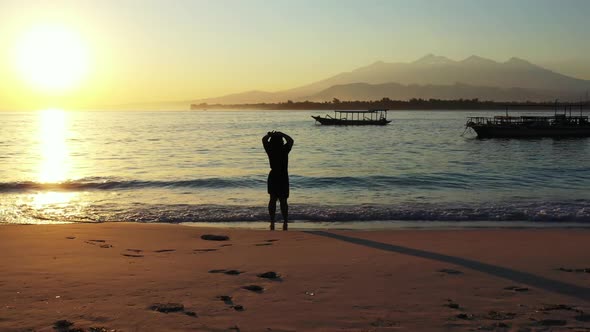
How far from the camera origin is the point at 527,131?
2218 inches

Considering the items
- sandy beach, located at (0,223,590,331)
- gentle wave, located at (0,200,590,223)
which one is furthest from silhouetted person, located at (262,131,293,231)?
gentle wave, located at (0,200,590,223)

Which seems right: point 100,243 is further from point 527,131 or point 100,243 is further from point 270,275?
point 527,131

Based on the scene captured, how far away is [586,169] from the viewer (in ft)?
91.5

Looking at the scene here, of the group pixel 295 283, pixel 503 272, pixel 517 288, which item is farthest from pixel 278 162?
pixel 517 288

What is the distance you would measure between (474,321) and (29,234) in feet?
26.9

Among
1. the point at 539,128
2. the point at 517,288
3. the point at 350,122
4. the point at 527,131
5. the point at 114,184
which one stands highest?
the point at 350,122

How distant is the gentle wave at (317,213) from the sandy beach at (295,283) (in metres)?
3.81

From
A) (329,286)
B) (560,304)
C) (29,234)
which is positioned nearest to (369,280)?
(329,286)

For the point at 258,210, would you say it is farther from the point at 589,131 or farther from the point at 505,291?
the point at 589,131

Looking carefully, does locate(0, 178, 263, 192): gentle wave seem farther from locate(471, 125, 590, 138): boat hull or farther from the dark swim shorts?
locate(471, 125, 590, 138): boat hull

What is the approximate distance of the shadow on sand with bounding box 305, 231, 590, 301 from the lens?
19.2 feet

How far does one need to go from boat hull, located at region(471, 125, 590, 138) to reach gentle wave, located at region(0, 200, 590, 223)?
Result: 43.5m

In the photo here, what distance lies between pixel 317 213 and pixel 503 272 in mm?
7468

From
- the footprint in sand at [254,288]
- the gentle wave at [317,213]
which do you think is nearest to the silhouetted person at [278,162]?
the gentle wave at [317,213]
